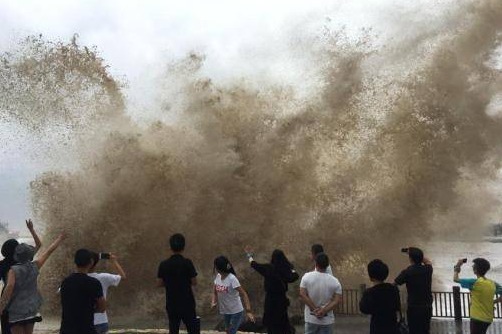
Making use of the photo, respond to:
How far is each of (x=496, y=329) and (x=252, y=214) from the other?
10341 mm

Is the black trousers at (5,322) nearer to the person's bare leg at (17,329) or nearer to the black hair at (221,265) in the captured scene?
the person's bare leg at (17,329)

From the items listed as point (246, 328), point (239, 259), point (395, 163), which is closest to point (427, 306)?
point (246, 328)

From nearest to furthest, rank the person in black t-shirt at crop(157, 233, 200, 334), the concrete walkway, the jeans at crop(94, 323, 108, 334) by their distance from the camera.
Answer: the jeans at crop(94, 323, 108, 334) < the person in black t-shirt at crop(157, 233, 200, 334) < the concrete walkway

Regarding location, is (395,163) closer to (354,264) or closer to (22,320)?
(354,264)

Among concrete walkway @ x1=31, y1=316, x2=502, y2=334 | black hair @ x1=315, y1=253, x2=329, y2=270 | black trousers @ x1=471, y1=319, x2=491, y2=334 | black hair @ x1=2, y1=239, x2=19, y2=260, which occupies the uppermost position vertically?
black hair @ x1=2, y1=239, x2=19, y2=260

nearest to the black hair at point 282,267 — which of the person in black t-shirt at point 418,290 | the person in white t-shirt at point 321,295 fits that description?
the person in white t-shirt at point 321,295

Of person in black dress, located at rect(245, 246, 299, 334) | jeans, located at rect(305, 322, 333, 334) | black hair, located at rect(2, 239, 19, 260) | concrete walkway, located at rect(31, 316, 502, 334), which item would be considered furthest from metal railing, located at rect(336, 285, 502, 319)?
black hair, located at rect(2, 239, 19, 260)

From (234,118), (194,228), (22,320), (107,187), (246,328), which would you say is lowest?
(246,328)

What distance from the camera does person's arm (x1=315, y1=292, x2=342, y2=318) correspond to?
5.03 m

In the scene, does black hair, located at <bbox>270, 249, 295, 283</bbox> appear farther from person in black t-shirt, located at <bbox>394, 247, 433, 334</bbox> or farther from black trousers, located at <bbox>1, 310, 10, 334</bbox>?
black trousers, located at <bbox>1, 310, 10, 334</bbox>

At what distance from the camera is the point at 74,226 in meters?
18.4

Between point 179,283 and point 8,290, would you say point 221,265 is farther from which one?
point 8,290

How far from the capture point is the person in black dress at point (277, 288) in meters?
5.72

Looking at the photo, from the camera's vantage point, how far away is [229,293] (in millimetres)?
6230
